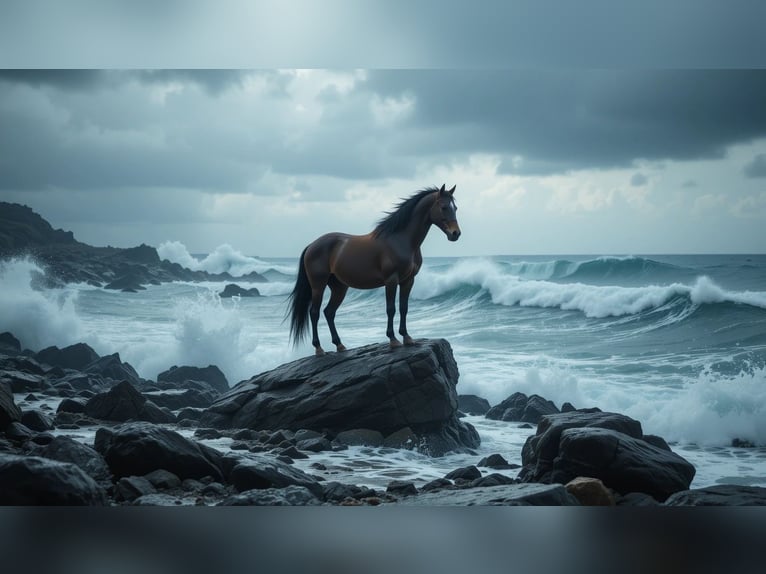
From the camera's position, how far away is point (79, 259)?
21.0ft

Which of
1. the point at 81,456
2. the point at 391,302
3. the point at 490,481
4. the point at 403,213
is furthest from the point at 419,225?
the point at 81,456

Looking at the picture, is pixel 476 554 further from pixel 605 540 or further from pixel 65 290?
pixel 65 290

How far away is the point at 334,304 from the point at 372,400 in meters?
0.82

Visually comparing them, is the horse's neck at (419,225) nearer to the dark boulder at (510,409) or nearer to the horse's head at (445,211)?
the horse's head at (445,211)

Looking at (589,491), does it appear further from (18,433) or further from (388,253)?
(18,433)

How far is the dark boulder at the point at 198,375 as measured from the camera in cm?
657

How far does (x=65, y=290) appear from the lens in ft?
22.1

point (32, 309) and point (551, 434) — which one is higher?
point (32, 309)

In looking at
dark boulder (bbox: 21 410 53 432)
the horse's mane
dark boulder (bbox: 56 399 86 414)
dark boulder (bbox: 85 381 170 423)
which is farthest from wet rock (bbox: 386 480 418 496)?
dark boulder (bbox: 56 399 86 414)

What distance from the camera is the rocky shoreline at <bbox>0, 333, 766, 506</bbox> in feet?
11.7

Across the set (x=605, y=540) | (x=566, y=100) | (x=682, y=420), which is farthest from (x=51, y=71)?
(x=682, y=420)

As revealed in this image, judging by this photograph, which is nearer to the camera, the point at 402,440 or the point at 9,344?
the point at 402,440

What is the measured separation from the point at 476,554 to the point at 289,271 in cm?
395

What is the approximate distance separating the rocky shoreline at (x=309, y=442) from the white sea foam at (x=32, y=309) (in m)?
0.41
